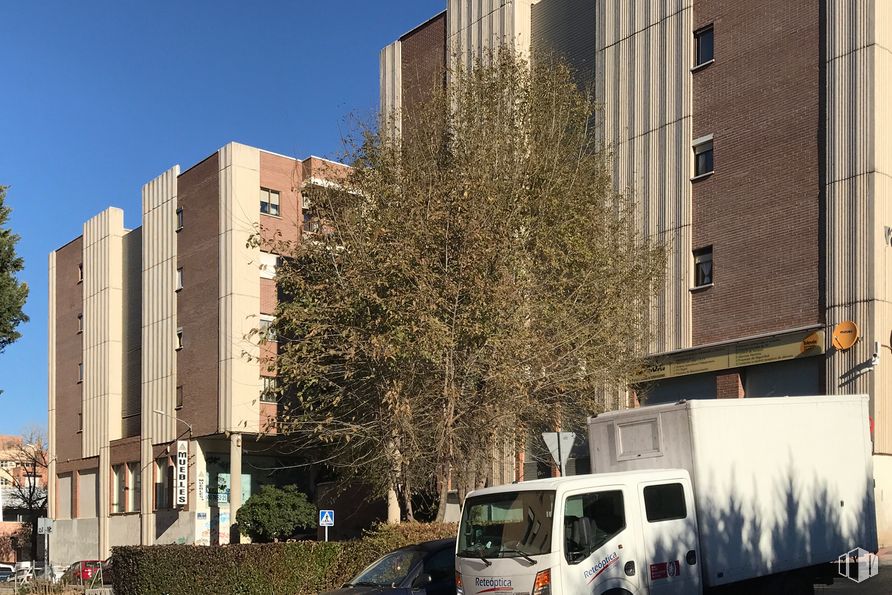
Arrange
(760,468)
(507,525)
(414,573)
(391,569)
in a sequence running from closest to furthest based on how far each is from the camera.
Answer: (507,525) → (760,468) → (414,573) → (391,569)

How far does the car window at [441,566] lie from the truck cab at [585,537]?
1.88 metres

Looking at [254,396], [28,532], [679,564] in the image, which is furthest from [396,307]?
[28,532]

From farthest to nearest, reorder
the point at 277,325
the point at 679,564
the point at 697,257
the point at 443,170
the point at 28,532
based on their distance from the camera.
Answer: the point at 28,532
the point at 697,257
the point at 277,325
the point at 443,170
the point at 679,564

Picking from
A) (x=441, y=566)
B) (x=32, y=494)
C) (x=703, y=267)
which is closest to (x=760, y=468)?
(x=441, y=566)

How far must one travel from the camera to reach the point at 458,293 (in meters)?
19.2

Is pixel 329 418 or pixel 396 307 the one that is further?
pixel 329 418

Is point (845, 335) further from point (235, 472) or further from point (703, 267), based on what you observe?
point (235, 472)

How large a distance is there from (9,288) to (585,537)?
20.8 metres

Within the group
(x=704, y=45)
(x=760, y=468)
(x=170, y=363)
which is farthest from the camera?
(x=170, y=363)

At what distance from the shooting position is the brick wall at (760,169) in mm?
24328

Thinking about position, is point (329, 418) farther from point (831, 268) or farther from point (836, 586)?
point (831, 268)

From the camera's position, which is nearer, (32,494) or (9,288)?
(9,288)

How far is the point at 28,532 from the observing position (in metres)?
64.4

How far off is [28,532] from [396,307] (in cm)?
5374
